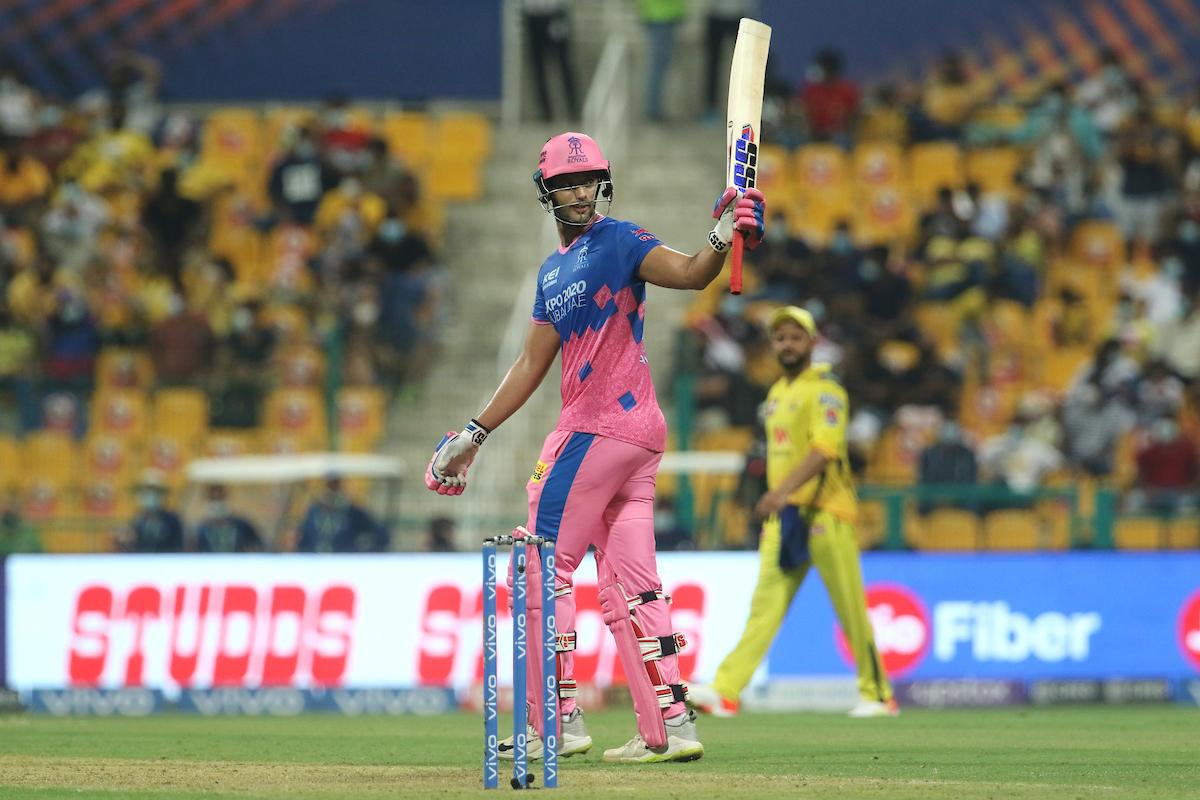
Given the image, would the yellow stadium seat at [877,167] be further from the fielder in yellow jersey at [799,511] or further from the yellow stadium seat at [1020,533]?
the fielder in yellow jersey at [799,511]

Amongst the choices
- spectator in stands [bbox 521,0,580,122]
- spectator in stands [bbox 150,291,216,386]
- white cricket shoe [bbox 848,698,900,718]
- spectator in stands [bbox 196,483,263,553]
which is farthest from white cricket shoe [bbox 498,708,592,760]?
spectator in stands [bbox 521,0,580,122]

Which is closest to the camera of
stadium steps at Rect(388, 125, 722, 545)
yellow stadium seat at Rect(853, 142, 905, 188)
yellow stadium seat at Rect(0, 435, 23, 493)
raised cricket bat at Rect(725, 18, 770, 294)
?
raised cricket bat at Rect(725, 18, 770, 294)

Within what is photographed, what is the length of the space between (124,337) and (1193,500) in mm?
10863

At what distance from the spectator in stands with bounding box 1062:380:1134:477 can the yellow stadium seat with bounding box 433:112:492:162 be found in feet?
28.1

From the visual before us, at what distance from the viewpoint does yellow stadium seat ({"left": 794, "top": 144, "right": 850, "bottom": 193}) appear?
23250mm

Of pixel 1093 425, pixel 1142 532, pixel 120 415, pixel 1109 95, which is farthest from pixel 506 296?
pixel 1142 532

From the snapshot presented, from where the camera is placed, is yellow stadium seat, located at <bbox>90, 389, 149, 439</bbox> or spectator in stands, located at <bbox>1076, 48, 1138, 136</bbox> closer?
yellow stadium seat, located at <bbox>90, 389, 149, 439</bbox>

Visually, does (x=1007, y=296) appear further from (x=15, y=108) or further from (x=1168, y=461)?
(x=15, y=108)

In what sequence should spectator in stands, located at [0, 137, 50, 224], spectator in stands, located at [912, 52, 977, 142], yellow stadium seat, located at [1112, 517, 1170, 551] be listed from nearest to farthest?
yellow stadium seat, located at [1112, 517, 1170, 551], spectator in stands, located at [0, 137, 50, 224], spectator in stands, located at [912, 52, 977, 142]

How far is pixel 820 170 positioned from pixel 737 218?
51.9ft

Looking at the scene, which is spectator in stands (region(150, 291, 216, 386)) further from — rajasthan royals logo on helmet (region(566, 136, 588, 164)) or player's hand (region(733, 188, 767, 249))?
player's hand (region(733, 188, 767, 249))

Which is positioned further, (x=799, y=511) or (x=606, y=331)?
(x=799, y=511)

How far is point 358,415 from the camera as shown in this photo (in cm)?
2023

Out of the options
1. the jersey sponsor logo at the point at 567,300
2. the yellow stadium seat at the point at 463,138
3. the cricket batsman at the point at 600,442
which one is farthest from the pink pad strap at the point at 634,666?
the yellow stadium seat at the point at 463,138
